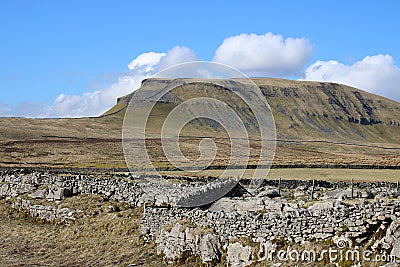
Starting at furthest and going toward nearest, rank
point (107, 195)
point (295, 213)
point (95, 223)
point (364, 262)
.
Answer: point (107, 195) < point (95, 223) < point (295, 213) < point (364, 262)

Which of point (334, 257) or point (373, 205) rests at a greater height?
point (373, 205)

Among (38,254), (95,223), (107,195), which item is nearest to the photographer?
(38,254)

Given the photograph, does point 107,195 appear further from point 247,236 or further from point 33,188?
point 247,236

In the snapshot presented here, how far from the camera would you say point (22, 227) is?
31609 mm

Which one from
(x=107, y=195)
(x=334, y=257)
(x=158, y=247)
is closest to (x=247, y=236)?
(x=334, y=257)

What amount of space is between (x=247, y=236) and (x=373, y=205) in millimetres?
4932

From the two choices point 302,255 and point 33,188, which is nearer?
point 302,255
